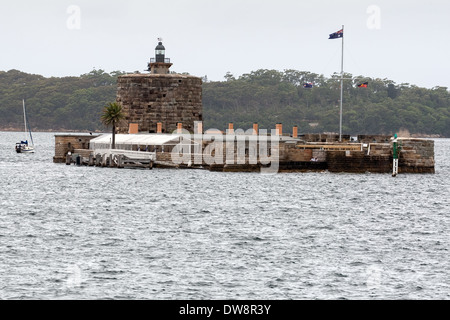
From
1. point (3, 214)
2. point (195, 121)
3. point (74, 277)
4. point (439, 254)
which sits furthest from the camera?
point (195, 121)

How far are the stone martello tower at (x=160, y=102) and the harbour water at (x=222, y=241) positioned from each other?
19.5 meters

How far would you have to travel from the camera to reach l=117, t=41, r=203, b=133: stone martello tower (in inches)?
3174

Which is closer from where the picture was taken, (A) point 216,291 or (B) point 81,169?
(A) point 216,291

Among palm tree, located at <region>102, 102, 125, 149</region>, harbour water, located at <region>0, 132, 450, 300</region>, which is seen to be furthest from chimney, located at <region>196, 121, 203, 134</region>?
harbour water, located at <region>0, 132, 450, 300</region>

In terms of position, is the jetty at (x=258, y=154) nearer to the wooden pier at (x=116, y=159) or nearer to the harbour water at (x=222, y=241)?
the wooden pier at (x=116, y=159)

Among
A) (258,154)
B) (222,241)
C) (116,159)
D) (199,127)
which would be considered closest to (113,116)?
(116,159)

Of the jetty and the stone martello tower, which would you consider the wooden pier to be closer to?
the jetty

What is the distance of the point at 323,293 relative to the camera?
25.3 metres

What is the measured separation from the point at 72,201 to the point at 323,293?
27704 mm

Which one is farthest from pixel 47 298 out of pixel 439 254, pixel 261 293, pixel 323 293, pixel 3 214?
pixel 3 214

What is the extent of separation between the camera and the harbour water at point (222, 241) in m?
26.0

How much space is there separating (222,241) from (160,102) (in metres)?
47.5

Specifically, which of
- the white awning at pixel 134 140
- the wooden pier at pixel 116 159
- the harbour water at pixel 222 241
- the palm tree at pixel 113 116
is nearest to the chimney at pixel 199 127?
the white awning at pixel 134 140
